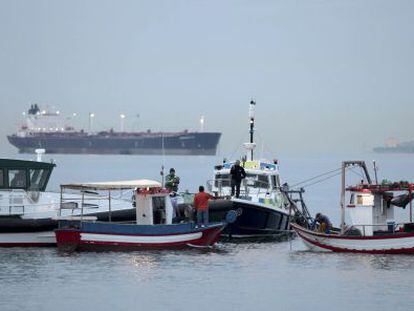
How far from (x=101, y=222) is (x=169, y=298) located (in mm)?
8286

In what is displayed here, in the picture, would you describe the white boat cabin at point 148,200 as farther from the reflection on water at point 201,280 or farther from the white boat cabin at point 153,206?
the reflection on water at point 201,280

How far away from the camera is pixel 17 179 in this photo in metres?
38.3

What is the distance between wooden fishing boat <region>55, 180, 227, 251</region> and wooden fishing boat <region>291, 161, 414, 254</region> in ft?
13.9

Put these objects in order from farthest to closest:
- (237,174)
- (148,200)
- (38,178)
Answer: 1. (237,174)
2. (38,178)
3. (148,200)

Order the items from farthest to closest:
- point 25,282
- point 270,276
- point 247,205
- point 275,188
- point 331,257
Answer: point 275,188
point 247,205
point 331,257
point 270,276
point 25,282

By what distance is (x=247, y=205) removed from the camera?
42.2 metres

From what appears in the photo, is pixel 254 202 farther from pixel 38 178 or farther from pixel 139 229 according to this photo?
pixel 38 178

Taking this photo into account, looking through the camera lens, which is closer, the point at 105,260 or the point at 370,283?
the point at 370,283

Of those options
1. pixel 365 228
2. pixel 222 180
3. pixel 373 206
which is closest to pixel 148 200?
pixel 365 228

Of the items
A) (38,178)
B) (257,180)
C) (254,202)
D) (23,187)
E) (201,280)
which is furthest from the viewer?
(257,180)

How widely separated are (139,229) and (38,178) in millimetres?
4555

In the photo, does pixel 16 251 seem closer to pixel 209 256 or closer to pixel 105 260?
pixel 105 260

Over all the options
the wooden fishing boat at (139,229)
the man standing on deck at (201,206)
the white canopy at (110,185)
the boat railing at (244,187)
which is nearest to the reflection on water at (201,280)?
the wooden fishing boat at (139,229)

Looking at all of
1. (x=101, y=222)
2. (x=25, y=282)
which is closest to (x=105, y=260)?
(x=101, y=222)
